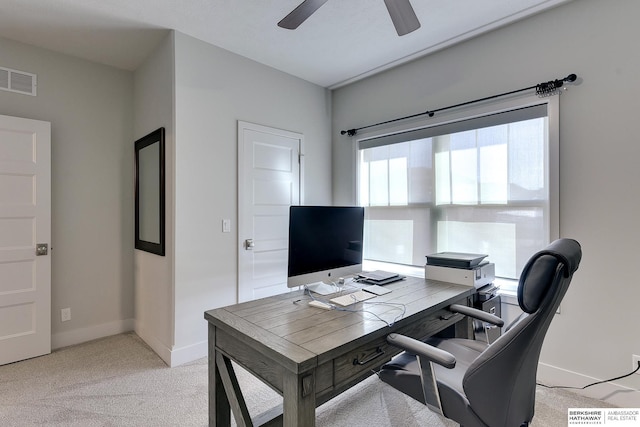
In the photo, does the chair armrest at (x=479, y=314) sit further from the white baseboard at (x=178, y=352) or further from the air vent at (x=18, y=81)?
the air vent at (x=18, y=81)

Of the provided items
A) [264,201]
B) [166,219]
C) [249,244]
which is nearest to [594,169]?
[264,201]

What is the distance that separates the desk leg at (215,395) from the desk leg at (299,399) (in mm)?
577

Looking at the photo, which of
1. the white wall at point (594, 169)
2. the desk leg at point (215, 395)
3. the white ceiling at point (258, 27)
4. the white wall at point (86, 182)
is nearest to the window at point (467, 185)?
the white wall at point (594, 169)

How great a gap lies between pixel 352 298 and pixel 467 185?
5.57 feet

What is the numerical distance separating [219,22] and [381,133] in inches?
71.0

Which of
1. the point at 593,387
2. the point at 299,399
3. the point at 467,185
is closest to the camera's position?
the point at 299,399

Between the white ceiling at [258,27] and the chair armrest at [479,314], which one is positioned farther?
the white ceiling at [258,27]

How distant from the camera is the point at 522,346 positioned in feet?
3.62

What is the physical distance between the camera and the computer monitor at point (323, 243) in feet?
5.86

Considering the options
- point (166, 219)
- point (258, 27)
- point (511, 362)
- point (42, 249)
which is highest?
point (258, 27)

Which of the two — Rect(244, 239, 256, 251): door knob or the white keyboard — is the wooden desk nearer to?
the white keyboard

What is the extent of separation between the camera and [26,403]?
2.06 m

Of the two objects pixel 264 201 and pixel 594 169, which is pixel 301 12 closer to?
pixel 264 201

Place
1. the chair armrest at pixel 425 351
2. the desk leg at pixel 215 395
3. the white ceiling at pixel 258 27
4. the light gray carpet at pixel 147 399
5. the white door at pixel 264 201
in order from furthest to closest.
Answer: the white door at pixel 264 201, the white ceiling at pixel 258 27, the light gray carpet at pixel 147 399, the desk leg at pixel 215 395, the chair armrest at pixel 425 351
